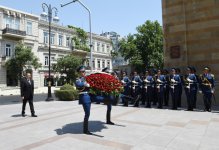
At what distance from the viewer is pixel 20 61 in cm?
3838

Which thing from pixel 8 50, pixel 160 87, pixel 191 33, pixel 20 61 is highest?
pixel 8 50

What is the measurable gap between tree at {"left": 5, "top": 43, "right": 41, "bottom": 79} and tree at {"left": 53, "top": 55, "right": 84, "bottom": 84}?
5225mm

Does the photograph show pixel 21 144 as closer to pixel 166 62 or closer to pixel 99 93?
pixel 99 93

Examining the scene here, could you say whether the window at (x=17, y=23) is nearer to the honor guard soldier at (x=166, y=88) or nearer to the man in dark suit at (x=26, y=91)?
the man in dark suit at (x=26, y=91)

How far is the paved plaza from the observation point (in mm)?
6125

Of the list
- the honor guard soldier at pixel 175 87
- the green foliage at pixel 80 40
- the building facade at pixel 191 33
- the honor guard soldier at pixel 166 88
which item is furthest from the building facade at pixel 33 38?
the honor guard soldier at pixel 175 87

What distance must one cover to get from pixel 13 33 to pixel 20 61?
6702 mm

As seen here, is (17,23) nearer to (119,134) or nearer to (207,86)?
(207,86)

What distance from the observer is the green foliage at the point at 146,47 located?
49.6 meters

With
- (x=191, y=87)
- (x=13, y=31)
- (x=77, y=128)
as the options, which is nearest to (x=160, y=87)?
(x=191, y=87)

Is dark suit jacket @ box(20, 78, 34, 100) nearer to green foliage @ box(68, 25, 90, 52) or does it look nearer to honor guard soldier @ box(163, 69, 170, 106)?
honor guard soldier @ box(163, 69, 170, 106)

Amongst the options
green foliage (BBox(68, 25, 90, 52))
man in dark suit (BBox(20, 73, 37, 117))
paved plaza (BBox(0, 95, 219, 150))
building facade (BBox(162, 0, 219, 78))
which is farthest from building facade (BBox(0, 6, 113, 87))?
paved plaza (BBox(0, 95, 219, 150))

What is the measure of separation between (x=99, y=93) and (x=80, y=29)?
1983 inches

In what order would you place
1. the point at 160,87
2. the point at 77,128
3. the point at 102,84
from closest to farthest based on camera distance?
the point at 102,84
the point at 77,128
the point at 160,87
